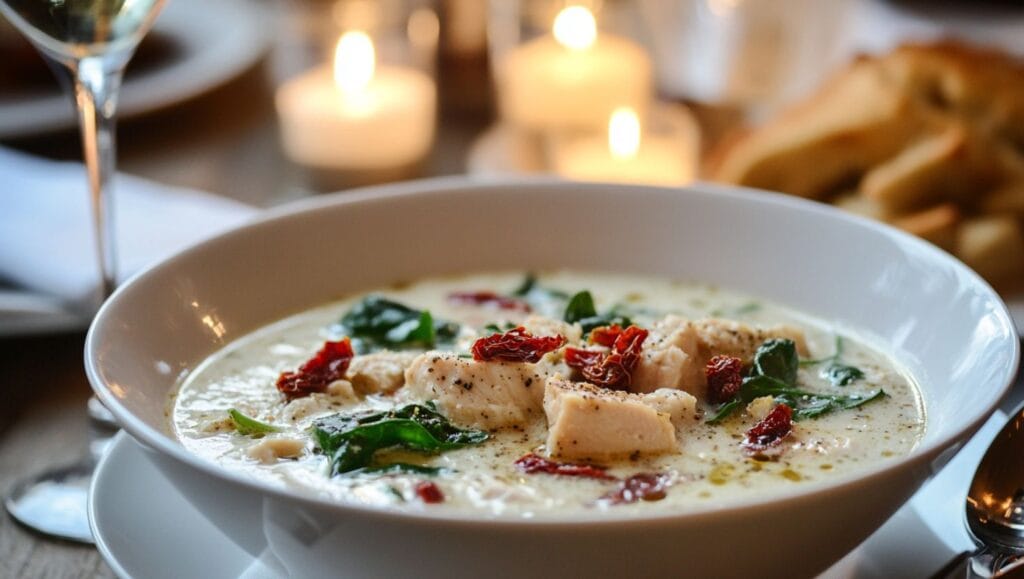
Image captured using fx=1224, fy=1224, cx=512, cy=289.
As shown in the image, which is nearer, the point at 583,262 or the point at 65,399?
the point at 65,399

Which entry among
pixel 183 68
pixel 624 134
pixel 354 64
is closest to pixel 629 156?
pixel 624 134

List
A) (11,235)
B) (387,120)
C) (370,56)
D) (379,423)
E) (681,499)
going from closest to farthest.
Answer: (681,499), (379,423), (11,235), (387,120), (370,56)

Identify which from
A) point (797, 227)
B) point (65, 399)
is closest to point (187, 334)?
point (65, 399)

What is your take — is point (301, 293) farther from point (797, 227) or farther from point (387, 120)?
point (387, 120)

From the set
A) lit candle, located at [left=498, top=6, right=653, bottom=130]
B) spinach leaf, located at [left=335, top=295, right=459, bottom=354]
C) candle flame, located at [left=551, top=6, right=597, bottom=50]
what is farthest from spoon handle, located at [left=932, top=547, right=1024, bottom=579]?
candle flame, located at [left=551, top=6, right=597, bottom=50]

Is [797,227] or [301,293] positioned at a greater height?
[797,227]

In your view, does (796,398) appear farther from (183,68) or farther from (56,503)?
(183,68)

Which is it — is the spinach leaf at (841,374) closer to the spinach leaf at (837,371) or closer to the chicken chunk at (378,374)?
the spinach leaf at (837,371)
